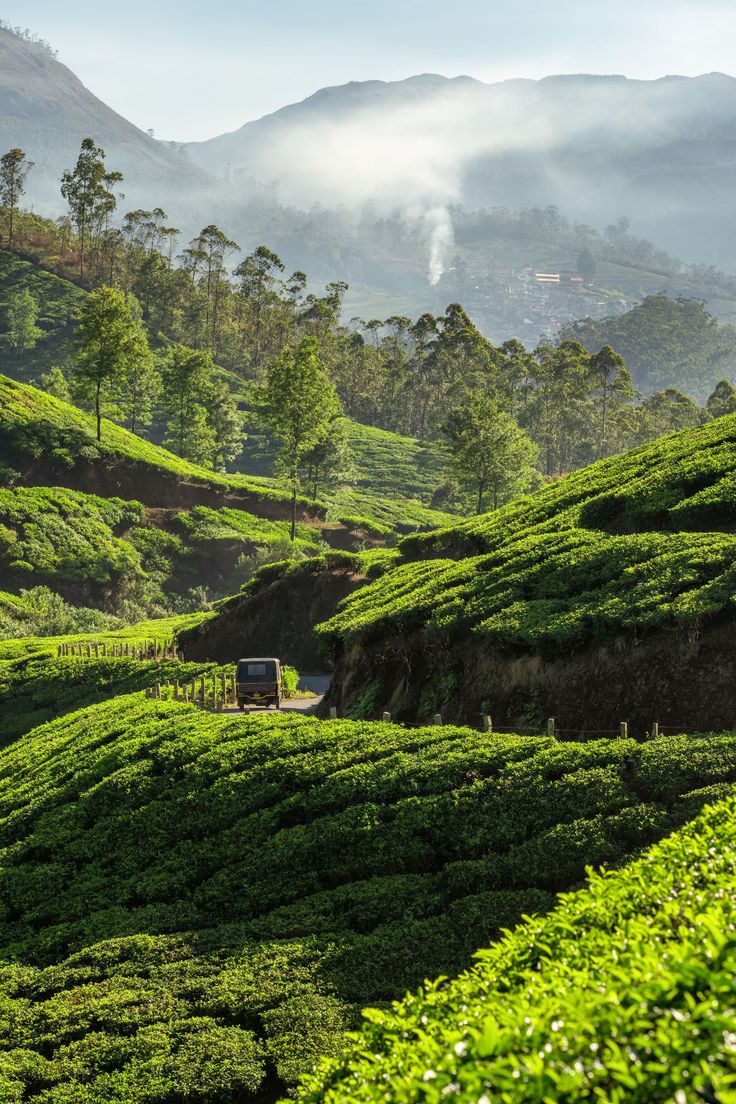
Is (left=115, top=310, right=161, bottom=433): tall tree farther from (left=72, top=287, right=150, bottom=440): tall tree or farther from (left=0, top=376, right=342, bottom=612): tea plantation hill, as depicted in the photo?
(left=0, top=376, right=342, bottom=612): tea plantation hill

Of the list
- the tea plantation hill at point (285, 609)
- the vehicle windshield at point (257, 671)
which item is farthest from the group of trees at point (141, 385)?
the vehicle windshield at point (257, 671)

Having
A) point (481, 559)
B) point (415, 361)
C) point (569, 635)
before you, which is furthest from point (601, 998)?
point (415, 361)

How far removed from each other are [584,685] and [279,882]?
27.8 ft

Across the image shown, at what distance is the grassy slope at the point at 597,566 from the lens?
21.1 metres

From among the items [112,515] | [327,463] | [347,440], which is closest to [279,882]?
[112,515]

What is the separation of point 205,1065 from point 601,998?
8.28m

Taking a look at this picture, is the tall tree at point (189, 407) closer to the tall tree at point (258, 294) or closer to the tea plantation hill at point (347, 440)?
the tea plantation hill at point (347, 440)

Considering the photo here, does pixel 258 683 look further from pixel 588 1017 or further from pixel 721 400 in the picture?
pixel 721 400

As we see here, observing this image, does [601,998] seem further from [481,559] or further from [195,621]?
[195,621]

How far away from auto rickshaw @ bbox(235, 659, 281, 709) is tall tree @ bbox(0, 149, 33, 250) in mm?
117841

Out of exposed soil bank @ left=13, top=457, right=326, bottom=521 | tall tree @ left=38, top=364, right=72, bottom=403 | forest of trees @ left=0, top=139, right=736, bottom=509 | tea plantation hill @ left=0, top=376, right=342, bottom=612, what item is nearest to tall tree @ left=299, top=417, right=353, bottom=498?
forest of trees @ left=0, top=139, right=736, bottom=509

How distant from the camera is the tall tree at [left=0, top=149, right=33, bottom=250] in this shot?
131 m

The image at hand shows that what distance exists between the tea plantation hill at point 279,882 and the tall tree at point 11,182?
→ 129 metres

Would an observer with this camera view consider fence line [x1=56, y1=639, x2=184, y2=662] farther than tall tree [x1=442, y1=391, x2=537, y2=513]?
No
